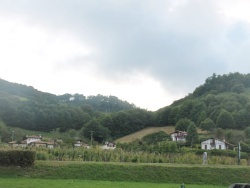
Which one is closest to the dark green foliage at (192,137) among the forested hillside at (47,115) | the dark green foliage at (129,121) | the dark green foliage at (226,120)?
the dark green foliage at (226,120)

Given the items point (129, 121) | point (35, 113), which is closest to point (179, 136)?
point (129, 121)

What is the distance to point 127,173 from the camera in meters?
21.7

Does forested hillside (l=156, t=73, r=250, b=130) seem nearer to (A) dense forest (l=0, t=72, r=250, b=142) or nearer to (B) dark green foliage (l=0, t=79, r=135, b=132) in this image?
(A) dense forest (l=0, t=72, r=250, b=142)

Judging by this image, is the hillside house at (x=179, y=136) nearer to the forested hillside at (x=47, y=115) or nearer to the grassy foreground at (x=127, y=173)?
the forested hillside at (x=47, y=115)

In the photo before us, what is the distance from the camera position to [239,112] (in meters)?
87.5

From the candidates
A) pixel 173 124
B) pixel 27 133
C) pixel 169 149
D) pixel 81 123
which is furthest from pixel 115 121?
pixel 169 149

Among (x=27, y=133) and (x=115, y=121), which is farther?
(x=115, y=121)

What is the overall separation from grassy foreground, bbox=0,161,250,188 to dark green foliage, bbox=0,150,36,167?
0.40 metres

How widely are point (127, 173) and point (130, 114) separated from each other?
283ft

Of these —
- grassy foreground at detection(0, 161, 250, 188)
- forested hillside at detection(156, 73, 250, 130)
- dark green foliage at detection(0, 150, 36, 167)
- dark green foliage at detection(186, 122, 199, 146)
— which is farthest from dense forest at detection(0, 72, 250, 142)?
dark green foliage at detection(0, 150, 36, 167)

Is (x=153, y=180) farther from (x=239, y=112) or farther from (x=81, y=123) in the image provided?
(x=81, y=123)

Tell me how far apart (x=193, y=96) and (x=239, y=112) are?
36.8 meters

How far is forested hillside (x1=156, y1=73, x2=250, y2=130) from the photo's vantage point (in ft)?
280

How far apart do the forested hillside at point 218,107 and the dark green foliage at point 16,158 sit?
67994 millimetres
